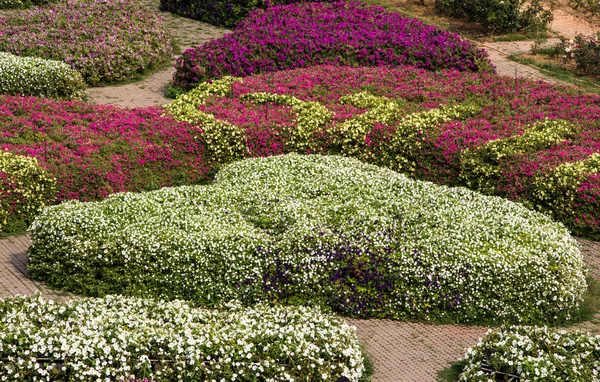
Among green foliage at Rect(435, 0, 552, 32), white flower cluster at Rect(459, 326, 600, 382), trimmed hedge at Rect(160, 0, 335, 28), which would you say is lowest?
trimmed hedge at Rect(160, 0, 335, 28)

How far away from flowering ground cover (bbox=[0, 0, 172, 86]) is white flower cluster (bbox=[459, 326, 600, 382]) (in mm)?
12149

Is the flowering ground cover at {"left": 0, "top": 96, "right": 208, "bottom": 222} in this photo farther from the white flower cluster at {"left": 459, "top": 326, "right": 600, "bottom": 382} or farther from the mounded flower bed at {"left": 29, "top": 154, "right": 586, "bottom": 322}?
Answer: the white flower cluster at {"left": 459, "top": 326, "right": 600, "bottom": 382}

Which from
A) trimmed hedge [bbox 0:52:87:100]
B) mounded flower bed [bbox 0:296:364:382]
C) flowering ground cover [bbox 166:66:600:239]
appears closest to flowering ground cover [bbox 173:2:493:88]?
flowering ground cover [bbox 166:66:600:239]

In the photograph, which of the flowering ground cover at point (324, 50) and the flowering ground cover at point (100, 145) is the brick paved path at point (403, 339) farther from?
the flowering ground cover at point (324, 50)

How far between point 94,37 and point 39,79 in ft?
10.6

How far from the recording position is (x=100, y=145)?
15.1m

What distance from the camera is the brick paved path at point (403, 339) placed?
10.7 m

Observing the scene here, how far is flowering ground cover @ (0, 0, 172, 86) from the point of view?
66.4 ft

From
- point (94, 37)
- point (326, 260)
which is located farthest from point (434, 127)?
point (94, 37)

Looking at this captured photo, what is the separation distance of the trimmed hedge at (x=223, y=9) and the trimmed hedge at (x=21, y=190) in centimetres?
1227

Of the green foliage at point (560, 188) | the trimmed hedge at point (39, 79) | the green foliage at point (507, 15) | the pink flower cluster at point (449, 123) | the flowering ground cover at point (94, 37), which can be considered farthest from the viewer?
the green foliage at point (507, 15)

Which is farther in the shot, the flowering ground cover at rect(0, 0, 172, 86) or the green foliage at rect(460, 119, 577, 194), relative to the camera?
the flowering ground cover at rect(0, 0, 172, 86)

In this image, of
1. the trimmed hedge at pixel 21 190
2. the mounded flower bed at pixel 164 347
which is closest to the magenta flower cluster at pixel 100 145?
the trimmed hedge at pixel 21 190

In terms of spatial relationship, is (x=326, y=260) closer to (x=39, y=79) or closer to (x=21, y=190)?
(x=21, y=190)
